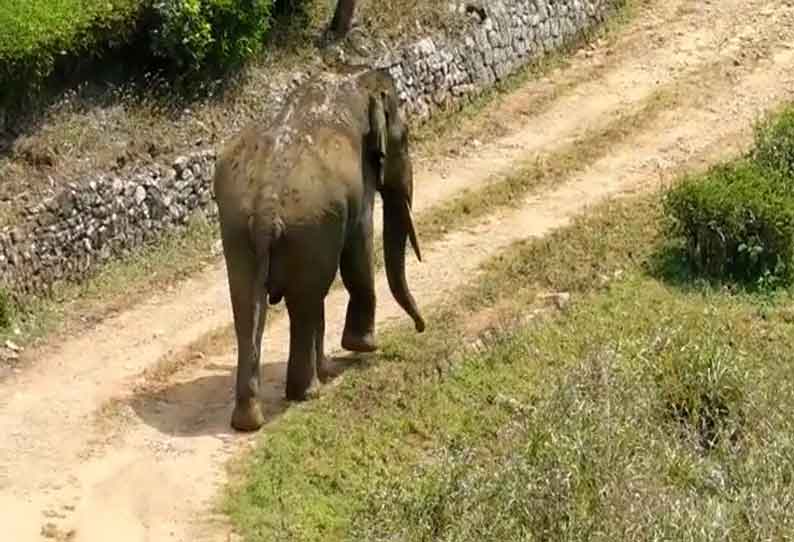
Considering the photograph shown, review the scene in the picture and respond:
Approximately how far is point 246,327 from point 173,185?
3894 mm

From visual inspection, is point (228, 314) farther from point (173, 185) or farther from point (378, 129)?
point (378, 129)

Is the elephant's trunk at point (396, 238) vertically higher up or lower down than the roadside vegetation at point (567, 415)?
higher up

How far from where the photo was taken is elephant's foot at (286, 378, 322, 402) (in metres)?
→ 14.1

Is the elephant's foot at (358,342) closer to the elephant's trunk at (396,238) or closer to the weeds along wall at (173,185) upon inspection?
the elephant's trunk at (396,238)

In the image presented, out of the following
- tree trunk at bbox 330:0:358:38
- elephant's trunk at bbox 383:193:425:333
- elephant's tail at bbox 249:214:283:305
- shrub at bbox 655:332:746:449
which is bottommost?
shrub at bbox 655:332:746:449

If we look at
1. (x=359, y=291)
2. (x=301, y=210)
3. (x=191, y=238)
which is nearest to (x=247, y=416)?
(x=301, y=210)

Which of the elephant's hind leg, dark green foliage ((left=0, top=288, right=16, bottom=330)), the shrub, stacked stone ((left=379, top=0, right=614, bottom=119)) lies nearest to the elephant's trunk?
the elephant's hind leg

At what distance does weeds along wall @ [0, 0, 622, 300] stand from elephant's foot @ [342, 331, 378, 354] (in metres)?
2.49

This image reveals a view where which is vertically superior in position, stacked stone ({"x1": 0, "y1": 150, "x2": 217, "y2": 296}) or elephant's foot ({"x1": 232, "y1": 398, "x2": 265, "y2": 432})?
stacked stone ({"x1": 0, "y1": 150, "x2": 217, "y2": 296})

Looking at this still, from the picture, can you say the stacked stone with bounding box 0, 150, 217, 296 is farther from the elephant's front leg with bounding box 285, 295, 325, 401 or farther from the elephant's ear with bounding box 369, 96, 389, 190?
the elephant's ear with bounding box 369, 96, 389, 190

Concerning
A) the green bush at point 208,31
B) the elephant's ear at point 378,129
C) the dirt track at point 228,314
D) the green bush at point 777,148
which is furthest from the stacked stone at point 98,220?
the green bush at point 777,148

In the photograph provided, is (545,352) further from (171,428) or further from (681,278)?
(171,428)

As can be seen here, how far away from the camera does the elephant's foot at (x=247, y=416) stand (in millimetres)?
13633

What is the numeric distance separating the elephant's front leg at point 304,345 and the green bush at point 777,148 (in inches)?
224
